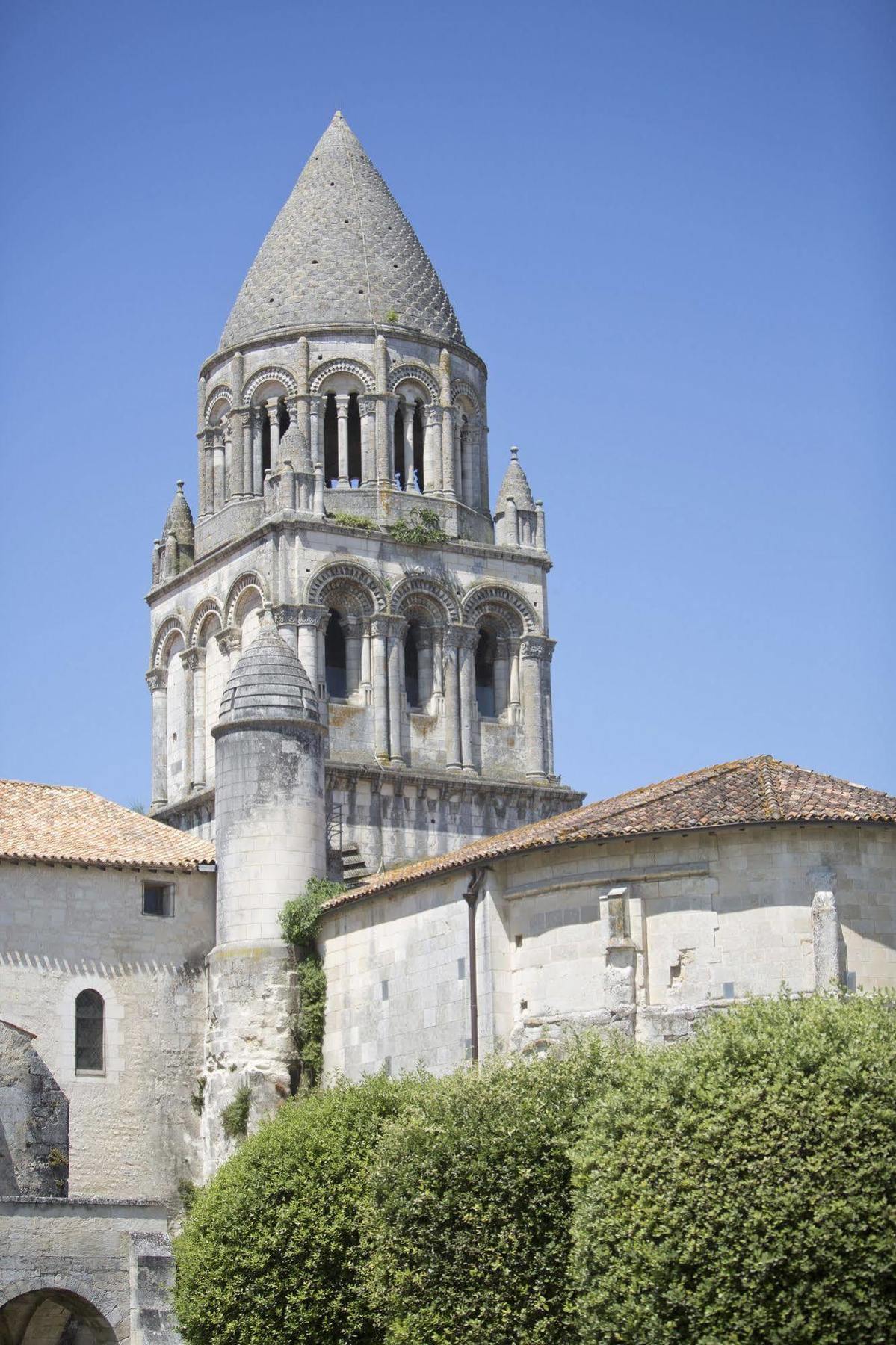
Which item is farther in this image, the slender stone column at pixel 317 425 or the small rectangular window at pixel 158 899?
the slender stone column at pixel 317 425

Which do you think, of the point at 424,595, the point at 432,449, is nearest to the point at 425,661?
the point at 424,595

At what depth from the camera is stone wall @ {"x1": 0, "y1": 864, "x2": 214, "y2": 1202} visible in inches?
1764

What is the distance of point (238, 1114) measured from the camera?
4434 centimetres

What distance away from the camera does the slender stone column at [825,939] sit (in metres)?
37.2

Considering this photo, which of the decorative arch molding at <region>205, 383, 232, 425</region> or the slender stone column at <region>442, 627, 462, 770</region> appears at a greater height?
the decorative arch molding at <region>205, 383, 232, 425</region>

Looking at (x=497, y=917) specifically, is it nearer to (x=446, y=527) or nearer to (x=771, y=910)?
(x=771, y=910)

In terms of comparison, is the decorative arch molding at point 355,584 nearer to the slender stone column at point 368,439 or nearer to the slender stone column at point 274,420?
the slender stone column at point 368,439

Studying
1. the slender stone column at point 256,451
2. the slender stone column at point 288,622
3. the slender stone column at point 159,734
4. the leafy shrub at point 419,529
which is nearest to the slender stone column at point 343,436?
the leafy shrub at point 419,529

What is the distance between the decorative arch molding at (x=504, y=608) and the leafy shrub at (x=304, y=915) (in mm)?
16170

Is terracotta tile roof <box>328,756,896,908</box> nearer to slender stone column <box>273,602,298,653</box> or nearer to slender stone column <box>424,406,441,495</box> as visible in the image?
slender stone column <box>273,602,298,653</box>

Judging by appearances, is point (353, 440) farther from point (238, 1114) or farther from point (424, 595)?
point (238, 1114)

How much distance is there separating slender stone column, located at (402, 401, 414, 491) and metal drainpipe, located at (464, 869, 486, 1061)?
21987mm

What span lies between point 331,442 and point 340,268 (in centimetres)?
461

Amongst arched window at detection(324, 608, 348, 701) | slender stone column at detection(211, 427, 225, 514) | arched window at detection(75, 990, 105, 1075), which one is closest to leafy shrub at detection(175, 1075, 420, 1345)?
arched window at detection(75, 990, 105, 1075)
